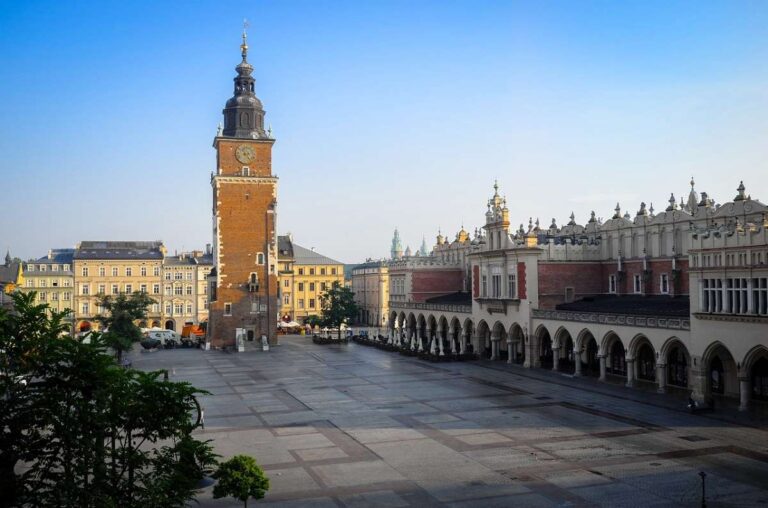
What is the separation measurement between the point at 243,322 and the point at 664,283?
4215cm

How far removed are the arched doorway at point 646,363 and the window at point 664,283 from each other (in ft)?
19.0

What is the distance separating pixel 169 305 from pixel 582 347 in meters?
64.5

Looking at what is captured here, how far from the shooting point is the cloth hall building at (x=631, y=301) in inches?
1335

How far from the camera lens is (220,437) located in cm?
2936

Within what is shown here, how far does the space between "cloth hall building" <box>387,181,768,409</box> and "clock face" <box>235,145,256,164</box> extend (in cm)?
2320

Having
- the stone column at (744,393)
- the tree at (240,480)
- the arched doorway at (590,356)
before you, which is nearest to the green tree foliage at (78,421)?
the tree at (240,480)

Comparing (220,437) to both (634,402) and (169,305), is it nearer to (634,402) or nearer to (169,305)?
(634,402)

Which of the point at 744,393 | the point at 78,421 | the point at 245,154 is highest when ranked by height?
the point at 245,154

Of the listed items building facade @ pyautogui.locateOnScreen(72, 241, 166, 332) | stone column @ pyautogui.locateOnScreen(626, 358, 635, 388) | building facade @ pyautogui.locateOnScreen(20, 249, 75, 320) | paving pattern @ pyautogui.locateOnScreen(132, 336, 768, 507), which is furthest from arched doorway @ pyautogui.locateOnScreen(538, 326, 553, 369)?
building facade @ pyautogui.locateOnScreen(20, 249, 75, 320)

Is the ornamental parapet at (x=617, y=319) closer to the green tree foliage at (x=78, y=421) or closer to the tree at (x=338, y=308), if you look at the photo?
the green tree foliage at (x=78, y=421)

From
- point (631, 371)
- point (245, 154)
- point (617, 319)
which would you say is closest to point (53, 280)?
point (245, 154)

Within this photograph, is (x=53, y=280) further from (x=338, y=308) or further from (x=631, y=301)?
(x=631, y=301)

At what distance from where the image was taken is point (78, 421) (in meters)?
12.8

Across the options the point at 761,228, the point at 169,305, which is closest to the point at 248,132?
the point at 169,305
